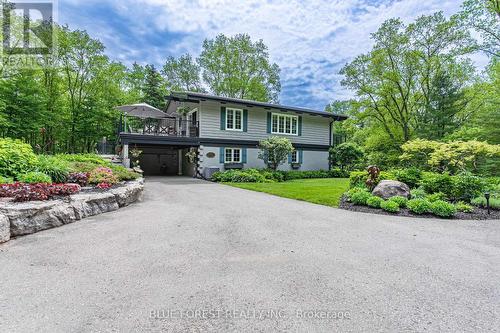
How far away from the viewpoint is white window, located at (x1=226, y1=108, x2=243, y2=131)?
1658 centimetres

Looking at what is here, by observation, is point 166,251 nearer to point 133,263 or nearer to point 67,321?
point 133,263

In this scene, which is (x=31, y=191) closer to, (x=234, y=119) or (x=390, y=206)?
(x=390, y=206)

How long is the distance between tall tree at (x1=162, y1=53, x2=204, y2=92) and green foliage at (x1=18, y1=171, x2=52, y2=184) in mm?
25969

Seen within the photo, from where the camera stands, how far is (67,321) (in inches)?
84.3

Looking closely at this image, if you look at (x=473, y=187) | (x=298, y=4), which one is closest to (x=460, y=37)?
(x=298, y=4)

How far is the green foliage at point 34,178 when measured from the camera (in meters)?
5.99

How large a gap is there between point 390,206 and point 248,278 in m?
5.47

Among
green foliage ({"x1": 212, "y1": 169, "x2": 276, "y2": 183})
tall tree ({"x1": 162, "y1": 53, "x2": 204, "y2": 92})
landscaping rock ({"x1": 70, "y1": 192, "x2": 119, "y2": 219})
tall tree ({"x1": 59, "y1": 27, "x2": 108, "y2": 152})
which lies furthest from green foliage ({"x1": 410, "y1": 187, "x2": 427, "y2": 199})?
tall tree ({"x1": 162, "y1": 53, "x2": 204, "y2": 92})

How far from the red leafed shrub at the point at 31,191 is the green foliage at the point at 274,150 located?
11.7 meters

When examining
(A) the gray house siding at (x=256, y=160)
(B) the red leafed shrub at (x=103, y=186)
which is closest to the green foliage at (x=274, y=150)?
(A) the gray house siding at (x=256, y=160)

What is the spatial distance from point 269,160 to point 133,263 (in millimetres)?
13557

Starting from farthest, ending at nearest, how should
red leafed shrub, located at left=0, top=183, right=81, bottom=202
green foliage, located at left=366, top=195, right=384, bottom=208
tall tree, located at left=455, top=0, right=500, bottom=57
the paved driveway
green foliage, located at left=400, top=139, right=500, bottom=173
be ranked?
tall tree, located at left=455, top=0, right=500, bottom=57 → green foliage, located at left=400, top=139, right=500, bottom=173 → green foliage, located at left=366, top=195, right=384, bottom=208 → red leafed shrub, located at left=0, top=183, right=81, bottom=202 → the paved driveway

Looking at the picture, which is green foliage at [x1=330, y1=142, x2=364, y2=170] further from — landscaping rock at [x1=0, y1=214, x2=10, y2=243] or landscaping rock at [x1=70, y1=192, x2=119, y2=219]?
landscaping rock at [x1=0, y1=214, x2=10, y2=243]

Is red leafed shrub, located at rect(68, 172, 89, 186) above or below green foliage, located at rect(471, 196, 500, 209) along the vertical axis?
above
